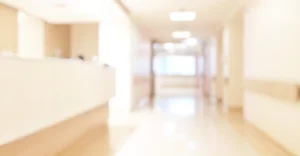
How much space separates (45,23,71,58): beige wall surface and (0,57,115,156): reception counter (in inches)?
181

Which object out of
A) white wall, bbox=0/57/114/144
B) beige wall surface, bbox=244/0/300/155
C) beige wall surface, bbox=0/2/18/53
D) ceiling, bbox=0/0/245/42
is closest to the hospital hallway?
beige wall surface, bbox=244/0/300/155

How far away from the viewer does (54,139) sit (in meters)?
3.86

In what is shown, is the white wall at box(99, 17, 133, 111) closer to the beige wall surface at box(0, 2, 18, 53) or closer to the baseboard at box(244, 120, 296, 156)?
the beige wall surface at box(0, 2, 18, 53)

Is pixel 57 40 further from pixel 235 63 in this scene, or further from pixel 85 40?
pixel 235 63

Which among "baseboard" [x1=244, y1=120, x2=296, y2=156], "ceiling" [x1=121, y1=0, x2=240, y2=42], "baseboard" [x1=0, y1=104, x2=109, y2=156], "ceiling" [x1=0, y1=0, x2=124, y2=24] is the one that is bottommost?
"baseboard" [x1=244, y1=120, x2=296, y2=156]

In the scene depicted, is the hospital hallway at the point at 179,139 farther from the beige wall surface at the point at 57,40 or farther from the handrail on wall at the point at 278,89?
the beige wall surface at the point at 57,40

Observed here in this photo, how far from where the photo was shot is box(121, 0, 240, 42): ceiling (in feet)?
23.7

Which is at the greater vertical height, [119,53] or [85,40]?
[85,40]

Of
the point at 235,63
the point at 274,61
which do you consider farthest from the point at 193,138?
the point at 235,63

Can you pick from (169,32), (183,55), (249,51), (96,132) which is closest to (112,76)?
(96,132)

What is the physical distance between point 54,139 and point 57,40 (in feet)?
20.1

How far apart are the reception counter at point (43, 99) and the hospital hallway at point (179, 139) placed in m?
0.43

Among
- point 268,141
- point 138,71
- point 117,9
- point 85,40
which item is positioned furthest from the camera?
point 138,71

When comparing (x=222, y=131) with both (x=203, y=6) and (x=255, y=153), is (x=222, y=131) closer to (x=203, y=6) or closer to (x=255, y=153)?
(x=255, y=153)
